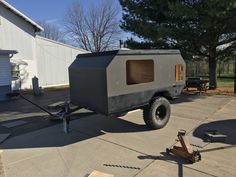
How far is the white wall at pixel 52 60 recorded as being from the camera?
17906mm

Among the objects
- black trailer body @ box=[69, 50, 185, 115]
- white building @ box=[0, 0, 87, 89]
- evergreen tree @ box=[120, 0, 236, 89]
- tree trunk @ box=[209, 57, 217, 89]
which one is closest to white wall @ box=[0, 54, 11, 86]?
white building @ box=[0, 0, 87, 89]

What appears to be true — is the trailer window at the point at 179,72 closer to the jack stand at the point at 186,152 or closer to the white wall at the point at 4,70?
the jack stand at the point at 186,152

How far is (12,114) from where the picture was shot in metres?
8.45

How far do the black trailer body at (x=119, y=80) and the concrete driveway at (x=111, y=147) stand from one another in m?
0.74

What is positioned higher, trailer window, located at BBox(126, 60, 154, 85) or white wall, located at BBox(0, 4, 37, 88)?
white wall, located at BBox(0, 4, 37, 88)

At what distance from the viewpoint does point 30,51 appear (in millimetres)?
16484

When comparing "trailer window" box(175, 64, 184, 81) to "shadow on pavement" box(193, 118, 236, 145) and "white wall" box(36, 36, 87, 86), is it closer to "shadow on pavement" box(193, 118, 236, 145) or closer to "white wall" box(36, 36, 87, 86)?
"shadow on pavement" box(193, 118, 236, 145)

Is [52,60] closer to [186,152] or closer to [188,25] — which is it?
[188,25]

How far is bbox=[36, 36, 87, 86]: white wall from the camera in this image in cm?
1791

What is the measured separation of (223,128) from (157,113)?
5.61 ft

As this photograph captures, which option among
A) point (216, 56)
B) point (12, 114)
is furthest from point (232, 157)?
point (216, 56)

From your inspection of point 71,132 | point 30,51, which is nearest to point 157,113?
point 71,132

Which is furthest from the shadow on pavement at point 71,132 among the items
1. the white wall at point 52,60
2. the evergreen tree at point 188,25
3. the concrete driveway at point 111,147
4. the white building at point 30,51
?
A: the white wall at point 52,60

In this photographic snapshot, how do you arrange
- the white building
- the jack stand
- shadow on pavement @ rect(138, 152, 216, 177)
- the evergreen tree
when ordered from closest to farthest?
shadow on pavement @ rect(138, 152, 216, 177) → the jack stand → the evergreen tree → the white building
